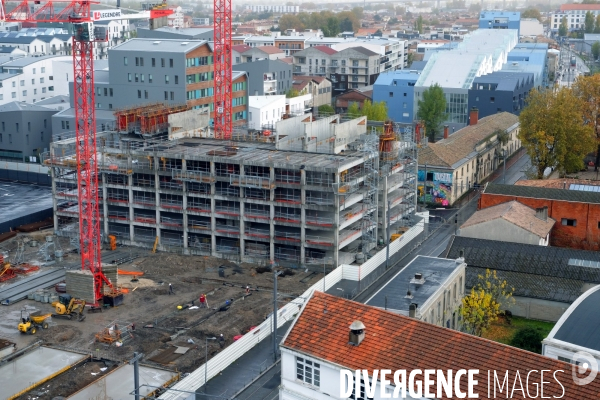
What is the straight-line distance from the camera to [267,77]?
4572 inches

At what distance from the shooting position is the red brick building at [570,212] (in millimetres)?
62344

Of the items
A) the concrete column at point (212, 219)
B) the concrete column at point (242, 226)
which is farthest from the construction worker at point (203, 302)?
the concrete column at point (212, 219)

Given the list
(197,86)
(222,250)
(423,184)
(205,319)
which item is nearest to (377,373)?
(205,319)

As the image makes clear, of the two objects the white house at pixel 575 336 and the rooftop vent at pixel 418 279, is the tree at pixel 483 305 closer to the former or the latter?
the rooftop vent at pixel 418 279

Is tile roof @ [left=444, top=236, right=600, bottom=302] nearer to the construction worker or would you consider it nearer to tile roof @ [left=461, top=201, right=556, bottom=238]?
tile roof @ [left=461, top=201, right=556, bottom=238]

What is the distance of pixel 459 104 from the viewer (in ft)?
367

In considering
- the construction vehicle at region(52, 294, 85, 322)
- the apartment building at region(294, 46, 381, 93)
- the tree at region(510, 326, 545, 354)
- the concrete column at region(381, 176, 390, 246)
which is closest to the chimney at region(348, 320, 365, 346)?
the tree at region(510, 326, 545, 354)

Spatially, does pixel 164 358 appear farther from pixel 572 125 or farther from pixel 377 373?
pixel 572 125

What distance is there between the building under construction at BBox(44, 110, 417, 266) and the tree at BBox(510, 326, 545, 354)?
17616 mm

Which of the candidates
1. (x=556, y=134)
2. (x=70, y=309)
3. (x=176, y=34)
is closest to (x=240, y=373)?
(x=70, y=309)

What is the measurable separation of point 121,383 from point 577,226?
37.9 metres

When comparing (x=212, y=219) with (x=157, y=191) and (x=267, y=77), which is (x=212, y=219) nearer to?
(x=157, y=191)

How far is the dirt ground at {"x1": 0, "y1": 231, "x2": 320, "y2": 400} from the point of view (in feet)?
149

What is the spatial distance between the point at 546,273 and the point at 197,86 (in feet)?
168
